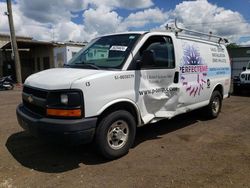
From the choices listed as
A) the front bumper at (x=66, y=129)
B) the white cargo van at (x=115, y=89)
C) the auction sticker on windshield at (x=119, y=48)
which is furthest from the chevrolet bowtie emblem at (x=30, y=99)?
the auction sticker on windshield at (x=119, y=48)

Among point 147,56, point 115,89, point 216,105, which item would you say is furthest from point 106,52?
point 216,105

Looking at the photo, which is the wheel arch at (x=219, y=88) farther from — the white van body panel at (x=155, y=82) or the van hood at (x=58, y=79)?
the van hood at (x=58, y=79)

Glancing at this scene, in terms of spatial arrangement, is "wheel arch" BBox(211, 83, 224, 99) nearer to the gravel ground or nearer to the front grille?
the gravel ground

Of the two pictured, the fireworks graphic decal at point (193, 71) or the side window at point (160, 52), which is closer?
the side window at point (160, 52)

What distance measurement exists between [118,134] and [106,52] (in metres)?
1.58

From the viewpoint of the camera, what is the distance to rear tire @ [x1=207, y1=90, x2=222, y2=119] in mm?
7021

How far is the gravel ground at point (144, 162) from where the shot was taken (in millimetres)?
3637

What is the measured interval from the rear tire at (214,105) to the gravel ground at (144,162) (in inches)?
40.3

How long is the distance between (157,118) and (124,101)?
3.41 ft

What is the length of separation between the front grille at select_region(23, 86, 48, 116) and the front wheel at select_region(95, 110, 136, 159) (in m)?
0.94

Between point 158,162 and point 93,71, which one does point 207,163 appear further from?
point 93,71

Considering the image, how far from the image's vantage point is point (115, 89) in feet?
13.8

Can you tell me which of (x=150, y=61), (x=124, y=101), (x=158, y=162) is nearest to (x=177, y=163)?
(x=158, y=162)

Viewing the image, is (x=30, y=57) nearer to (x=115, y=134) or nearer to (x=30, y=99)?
(x=30, y=99)
